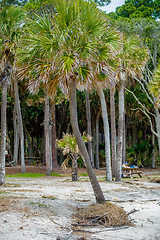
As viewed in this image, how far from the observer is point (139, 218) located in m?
8.94

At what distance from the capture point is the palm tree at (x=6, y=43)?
50.3 feet

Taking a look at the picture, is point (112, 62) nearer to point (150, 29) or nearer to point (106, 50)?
point (106, 50)

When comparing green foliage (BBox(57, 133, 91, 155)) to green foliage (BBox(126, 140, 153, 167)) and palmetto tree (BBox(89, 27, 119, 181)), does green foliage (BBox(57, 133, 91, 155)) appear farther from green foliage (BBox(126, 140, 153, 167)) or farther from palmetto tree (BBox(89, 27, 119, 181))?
green foliage (BBox(126, 140, 153, 167))

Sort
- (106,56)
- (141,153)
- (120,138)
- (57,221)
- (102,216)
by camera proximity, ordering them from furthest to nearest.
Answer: (141,153) < (120,138) < (106,56) < (102,216) < (57,221)

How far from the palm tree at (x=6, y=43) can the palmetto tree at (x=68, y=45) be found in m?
6.18

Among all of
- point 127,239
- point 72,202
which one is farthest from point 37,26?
point 127,239

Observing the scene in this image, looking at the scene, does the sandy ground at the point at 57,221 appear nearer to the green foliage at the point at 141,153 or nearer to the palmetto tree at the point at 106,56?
the palmetto tree at the point at 106,56

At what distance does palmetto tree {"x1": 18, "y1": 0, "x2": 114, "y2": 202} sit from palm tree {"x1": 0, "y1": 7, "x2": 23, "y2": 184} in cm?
618

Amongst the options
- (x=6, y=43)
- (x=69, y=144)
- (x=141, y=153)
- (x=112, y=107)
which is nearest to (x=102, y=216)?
(x=69, y=144)

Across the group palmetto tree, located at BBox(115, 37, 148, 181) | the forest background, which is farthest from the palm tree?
palmetto tree, located at BBox(115, 37, 148, 181)

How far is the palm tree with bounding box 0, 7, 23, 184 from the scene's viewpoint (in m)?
15.3

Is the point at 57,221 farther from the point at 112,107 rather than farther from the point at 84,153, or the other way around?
the point at 112,107

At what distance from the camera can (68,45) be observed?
9.20m

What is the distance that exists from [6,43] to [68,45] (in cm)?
781
